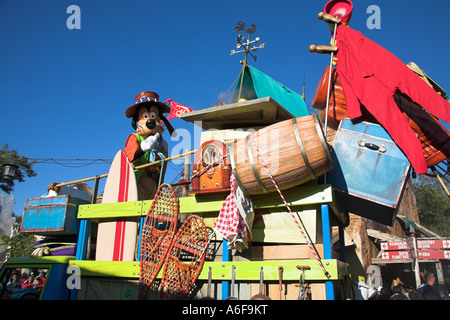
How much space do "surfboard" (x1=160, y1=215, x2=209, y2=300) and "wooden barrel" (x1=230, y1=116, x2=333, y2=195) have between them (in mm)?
889

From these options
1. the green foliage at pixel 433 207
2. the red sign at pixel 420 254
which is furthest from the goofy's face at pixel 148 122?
the green foliage at pixel 433 207

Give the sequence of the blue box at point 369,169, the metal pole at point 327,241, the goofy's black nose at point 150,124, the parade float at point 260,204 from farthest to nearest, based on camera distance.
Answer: the goofy's black nose at point 150,124
the blue box at point 369,169
the parade float at point 260,204
the metal pole at point 327,241

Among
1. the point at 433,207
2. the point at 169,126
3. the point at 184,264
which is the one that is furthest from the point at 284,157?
the point at 433,207

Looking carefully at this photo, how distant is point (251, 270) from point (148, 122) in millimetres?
3404

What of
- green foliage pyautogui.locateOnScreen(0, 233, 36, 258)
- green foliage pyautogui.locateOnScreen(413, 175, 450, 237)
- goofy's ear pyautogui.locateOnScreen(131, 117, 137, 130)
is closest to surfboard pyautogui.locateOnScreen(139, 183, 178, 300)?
goofy's ear pyautogui.locateOnScreen(131, 117, 137, 130)

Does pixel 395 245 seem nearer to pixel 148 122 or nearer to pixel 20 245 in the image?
pixel 148 122

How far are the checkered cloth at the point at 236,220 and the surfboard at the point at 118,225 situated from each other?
1.56 m

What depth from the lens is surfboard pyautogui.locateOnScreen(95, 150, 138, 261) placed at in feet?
16.0

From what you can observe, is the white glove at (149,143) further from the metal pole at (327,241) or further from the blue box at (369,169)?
the metal pole at (327,241)

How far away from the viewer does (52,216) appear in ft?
17.4

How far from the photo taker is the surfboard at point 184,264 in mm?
4148

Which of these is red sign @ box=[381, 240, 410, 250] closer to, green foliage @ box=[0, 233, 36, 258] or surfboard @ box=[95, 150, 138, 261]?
surfboard @ box=[95, 150, 138, 261]

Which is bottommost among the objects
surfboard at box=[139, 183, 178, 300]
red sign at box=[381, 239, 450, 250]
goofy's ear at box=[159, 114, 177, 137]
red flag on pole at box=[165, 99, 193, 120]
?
surfboard at box=[139, 183, 178, 300]
